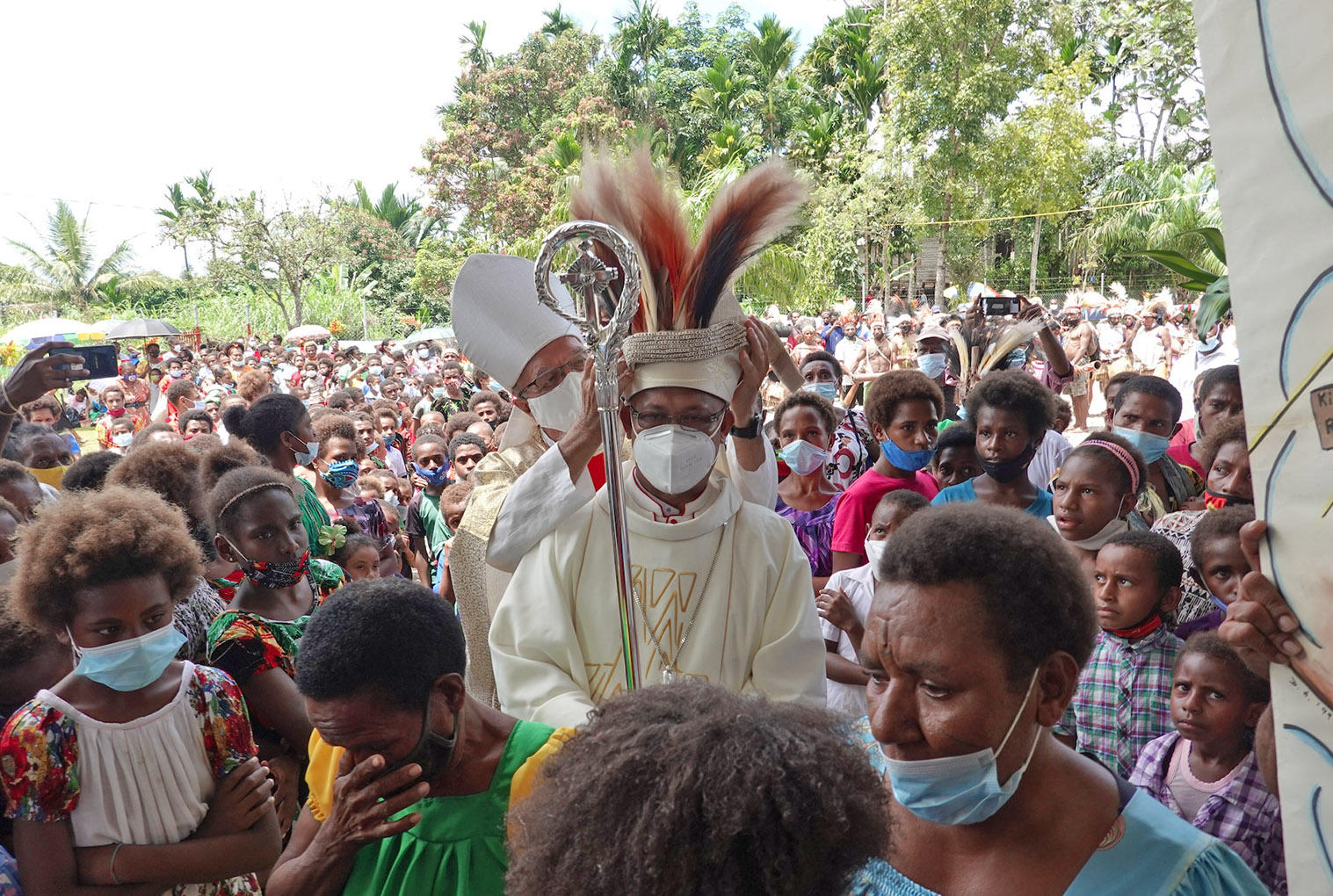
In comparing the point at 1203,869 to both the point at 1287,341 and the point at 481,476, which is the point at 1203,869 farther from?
the point at 481,476

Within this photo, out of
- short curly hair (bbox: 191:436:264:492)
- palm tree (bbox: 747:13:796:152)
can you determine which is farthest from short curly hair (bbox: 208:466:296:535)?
palm tree (bbox: 747:13:796:152)

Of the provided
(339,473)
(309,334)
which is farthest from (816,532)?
(309,334)

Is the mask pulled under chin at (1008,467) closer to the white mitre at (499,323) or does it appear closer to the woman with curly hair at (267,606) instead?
the white mitre at (499,323)

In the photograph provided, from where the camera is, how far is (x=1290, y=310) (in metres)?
1.55

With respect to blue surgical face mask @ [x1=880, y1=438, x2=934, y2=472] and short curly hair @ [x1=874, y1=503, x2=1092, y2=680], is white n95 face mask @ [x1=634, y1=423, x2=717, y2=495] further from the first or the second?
blue surgical face mask @ [x1=880, y1=438, x2=934, y2=472]

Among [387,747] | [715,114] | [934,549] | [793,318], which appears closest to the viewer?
[934,549]

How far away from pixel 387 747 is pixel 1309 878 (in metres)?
1.56

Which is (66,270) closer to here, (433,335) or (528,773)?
(433,335)

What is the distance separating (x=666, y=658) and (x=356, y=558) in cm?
270

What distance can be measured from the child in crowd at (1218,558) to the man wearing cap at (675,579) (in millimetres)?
1371

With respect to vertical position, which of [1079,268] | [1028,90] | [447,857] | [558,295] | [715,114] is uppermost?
[715,114]

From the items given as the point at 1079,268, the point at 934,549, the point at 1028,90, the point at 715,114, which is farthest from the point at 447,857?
the point at 715,114

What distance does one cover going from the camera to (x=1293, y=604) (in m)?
1.60

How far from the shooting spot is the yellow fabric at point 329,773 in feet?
6.37
